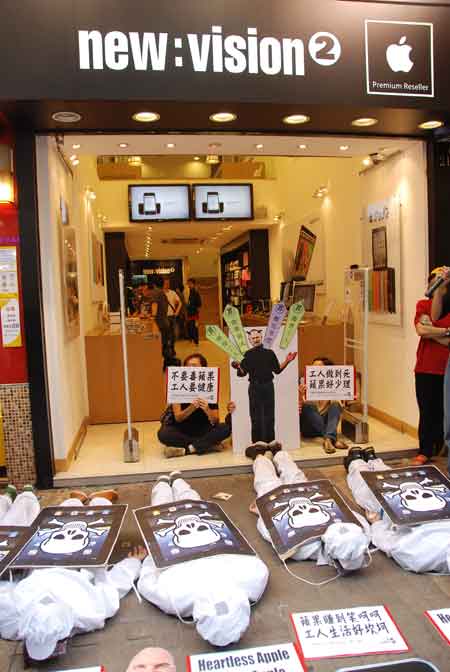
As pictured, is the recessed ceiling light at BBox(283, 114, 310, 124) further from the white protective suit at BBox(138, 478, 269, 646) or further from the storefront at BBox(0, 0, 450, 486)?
the white protective suit at BBox(138, 478, 269, 646)

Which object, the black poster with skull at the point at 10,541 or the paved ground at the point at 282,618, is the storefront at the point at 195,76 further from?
the paved ground at the point at 282,618

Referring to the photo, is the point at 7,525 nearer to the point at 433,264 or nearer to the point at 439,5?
the point at 433,264

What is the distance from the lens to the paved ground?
2127mm

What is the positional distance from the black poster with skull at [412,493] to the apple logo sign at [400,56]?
2.58 m

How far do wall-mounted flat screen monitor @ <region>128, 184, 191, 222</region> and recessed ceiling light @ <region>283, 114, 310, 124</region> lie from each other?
4450mm

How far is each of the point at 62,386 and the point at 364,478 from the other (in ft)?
7.74

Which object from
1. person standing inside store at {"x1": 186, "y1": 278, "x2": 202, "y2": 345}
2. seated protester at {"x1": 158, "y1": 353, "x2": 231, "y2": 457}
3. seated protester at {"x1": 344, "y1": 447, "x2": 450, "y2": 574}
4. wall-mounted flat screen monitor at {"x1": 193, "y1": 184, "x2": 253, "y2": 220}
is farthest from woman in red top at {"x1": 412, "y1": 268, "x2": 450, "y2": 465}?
person standing inside store at {"x1": 186, "y1": 278, "x2": 202, "y2": 345}

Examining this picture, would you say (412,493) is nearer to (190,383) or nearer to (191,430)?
(190,383)

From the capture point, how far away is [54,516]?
2.94m

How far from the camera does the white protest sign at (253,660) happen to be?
6.57ft

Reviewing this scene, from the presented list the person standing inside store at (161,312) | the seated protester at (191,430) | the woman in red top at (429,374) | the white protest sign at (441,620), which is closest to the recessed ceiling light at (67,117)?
the seated protester at (191,430)

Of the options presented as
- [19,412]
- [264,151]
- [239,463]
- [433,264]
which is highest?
[264,151]

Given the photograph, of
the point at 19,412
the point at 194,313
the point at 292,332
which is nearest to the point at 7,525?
the point at 19,412

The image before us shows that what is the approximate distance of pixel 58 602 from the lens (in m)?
2.05
